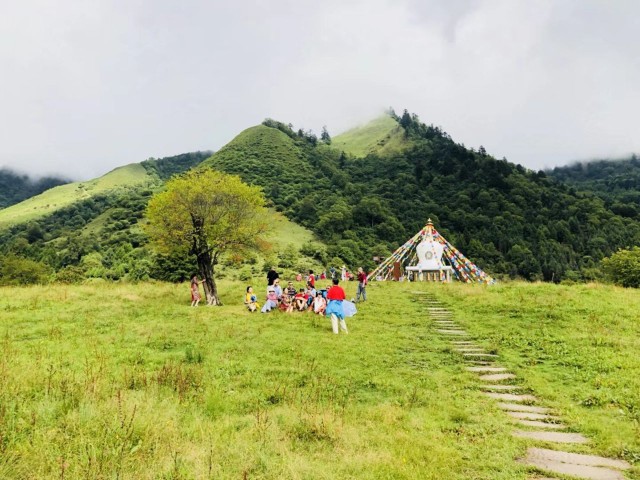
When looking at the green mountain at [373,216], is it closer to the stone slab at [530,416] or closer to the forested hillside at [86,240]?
the forested hillside at [86,240]

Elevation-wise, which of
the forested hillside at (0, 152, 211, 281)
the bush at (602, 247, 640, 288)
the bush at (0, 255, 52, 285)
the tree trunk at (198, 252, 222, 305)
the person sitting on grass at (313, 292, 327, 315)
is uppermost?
the forested hillside at (0, 152, 211, 281)

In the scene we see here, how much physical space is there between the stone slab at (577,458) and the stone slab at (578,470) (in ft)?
0.41

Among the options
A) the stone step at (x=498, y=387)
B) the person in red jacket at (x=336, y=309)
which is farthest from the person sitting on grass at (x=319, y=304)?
the stone step at (x=498, y=387)

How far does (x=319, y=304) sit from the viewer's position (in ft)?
65.2

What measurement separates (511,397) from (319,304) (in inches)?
446

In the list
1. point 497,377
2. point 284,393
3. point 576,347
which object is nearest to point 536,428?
point 497,377

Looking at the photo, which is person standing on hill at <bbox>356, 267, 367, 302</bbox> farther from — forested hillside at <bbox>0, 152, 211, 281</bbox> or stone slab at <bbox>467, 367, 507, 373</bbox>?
forested hillside at <bbox>0, 152, 211, 281</bbox>

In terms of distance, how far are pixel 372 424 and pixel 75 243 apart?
111575 mm

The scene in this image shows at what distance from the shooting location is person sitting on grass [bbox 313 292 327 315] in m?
19.7

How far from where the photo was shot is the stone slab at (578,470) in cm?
583

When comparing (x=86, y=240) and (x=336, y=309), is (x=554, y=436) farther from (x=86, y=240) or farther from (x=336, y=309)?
(x=86, y=240)

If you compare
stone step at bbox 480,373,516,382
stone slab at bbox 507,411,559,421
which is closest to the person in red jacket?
stone step at bbox 480,373,516,382

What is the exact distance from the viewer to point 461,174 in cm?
15900

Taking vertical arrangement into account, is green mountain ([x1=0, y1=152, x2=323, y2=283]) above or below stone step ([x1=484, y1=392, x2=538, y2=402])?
above
